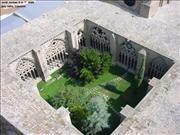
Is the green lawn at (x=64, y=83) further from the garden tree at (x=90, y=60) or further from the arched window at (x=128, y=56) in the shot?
the garden tree at (x=90, y=60)

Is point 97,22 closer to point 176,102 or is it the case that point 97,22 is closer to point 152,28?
point 152,28

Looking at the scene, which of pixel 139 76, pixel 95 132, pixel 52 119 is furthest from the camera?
pixel 139 76

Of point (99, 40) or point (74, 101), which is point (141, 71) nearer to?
point (99, 40)

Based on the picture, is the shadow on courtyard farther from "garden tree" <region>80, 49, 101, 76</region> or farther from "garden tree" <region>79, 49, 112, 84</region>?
"garden tree" <region>80, 49, 101, 76</region>

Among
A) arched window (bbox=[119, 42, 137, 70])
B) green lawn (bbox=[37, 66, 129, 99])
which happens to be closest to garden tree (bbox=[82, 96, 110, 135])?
green lawn (bbox=[37, 66, 129, 99])

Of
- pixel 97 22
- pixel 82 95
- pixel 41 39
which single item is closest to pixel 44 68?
pixel 41 39

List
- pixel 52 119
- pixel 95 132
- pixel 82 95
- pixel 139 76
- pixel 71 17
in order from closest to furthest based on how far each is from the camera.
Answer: pixel 52 119, pixel 95 132, pixel 139 76, pixel 82 95, pixel 71 17

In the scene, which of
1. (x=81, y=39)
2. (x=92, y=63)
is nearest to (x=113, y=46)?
(x=92, y=63)
